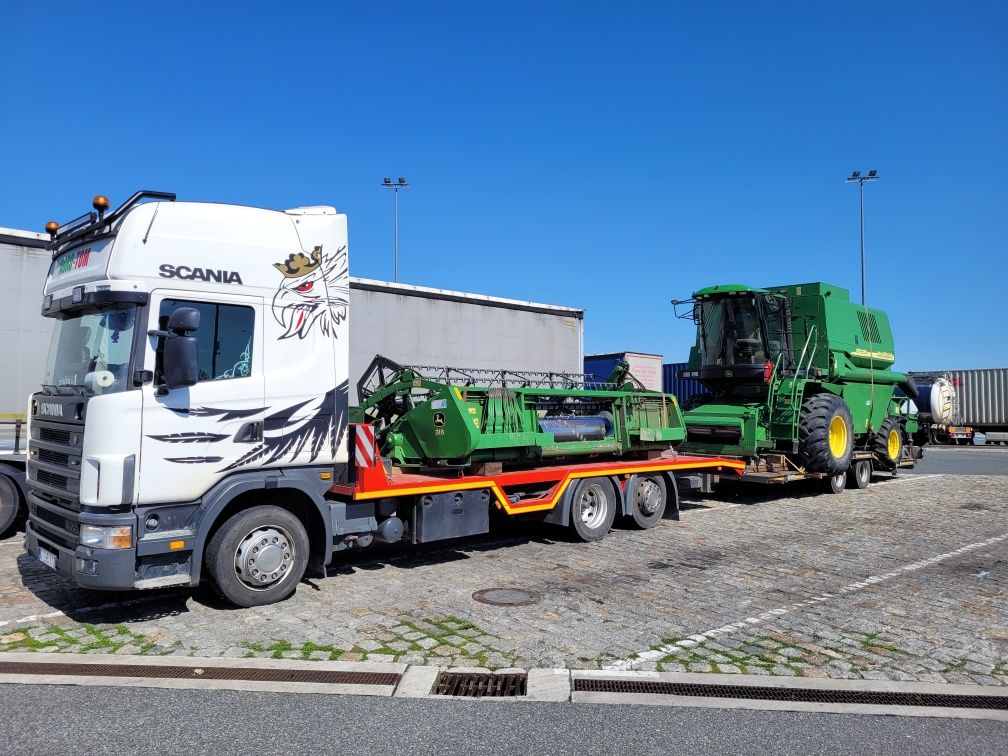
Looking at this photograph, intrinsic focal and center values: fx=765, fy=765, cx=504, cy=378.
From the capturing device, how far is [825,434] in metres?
13.1

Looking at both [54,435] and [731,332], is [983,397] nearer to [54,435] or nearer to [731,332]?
[731,332]

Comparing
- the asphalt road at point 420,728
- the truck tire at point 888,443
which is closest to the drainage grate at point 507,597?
A: the asphalt road at point 420,728

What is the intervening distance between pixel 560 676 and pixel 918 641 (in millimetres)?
2835

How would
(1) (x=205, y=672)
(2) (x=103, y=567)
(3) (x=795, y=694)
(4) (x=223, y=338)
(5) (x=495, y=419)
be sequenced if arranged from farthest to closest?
(5) (x=495, y=419) → (4) (x=223, y=338) → (2) (x=103, y=567) → (1) (x=205, y=672) → (3) (x=795, y=694)

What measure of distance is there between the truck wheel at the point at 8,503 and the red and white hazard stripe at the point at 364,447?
498 centimetres

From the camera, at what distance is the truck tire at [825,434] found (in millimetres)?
13047

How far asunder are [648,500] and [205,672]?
6.82 meters

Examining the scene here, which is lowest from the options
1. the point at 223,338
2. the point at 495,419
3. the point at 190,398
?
the point at 495,419

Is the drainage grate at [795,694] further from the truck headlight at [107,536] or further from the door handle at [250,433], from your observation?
the truck headlight at [107,536]

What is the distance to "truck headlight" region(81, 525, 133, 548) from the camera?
18.1 feet

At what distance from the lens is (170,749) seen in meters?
3.85

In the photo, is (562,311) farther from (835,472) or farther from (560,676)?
(560,676)

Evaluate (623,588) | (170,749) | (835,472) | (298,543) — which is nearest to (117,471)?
(298,543)

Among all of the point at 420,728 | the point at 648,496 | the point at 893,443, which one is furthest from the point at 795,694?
the point at 893,443
